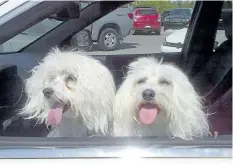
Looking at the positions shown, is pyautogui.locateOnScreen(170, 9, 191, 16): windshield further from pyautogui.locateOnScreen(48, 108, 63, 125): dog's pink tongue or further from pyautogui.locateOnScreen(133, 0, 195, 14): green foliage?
pyautogui.locateOnScreen(48, 108, 63, 125): dog's pink tongue

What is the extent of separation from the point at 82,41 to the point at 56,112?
448mm

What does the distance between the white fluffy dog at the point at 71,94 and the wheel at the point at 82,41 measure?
0.08m

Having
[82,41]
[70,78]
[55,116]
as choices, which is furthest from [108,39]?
[55,116]

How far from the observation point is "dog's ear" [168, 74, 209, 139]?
2.30 meters

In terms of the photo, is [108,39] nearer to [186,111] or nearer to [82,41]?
[82,41]

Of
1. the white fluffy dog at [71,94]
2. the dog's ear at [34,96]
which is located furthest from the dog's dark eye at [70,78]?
the dog's ear at [34,96]

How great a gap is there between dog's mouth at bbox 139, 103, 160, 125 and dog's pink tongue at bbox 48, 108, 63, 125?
0.34 metres

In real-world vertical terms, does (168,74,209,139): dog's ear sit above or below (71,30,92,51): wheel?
below

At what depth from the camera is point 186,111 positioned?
7.76 feet

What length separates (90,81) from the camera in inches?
98.2

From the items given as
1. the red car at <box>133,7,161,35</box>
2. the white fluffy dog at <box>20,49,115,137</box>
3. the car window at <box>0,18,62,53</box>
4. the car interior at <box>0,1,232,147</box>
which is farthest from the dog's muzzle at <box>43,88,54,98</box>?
the red car at <box>133,7,161,35</box>

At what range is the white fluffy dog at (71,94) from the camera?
7.87 ft
